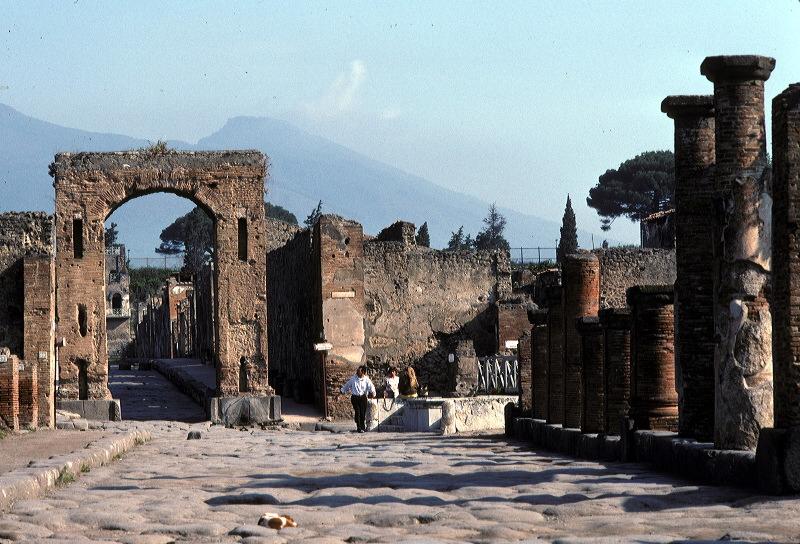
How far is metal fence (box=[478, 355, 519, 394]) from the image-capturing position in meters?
26.1

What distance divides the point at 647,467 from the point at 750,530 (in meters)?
4.07

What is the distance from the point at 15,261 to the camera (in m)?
18.9

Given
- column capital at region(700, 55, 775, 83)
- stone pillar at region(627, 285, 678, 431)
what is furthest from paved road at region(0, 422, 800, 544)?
column capital at region(700, 55, 775, 83)

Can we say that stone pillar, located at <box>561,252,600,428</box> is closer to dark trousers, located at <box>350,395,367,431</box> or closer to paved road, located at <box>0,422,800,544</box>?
paved road, located at <box>0,422,800,544</box>

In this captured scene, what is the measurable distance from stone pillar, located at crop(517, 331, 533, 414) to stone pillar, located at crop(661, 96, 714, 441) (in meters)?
6.89

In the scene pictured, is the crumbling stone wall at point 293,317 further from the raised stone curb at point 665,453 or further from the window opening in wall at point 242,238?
the raised stone curb at point 665,453

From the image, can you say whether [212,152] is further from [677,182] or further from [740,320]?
[740,320]

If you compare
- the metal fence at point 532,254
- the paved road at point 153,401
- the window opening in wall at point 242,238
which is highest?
the metal fence at point 532,254

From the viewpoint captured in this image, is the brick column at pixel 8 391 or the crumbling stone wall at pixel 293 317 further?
the crumbling stone wall at pixel 293 317

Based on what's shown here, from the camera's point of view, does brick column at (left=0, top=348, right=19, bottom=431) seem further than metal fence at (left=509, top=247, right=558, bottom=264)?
No

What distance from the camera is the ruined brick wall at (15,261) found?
18.8 m

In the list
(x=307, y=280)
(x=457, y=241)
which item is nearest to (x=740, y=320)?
(x=307, y=280)

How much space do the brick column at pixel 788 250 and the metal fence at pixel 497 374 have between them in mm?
17845

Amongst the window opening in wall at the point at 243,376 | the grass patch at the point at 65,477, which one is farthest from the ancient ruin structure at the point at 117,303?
the grass patch at the point at 65,477
